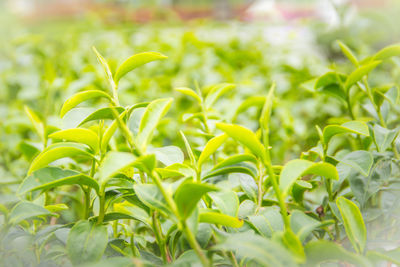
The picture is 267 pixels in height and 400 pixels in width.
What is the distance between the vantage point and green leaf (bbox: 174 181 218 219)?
0.37m

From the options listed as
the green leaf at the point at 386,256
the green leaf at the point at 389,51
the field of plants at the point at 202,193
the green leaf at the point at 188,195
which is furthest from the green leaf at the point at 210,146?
the green leaf at the point at 389,51

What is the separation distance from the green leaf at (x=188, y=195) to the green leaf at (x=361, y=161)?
→ 24 centimetres

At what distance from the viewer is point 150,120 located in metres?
0.44

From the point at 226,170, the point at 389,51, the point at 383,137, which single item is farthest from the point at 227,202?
the point at 389,51

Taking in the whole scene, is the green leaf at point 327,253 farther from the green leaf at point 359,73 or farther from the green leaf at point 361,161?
the green leaf at point 359,73

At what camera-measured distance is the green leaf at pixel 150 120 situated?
0.42 m

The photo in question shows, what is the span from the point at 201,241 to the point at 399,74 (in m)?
0.82

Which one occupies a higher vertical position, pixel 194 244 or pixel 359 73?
pixel 359 73

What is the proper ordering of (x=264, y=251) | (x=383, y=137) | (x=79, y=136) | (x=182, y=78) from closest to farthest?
(x=264, y=251)
(x=79, y=136)
(x=383, y=137)
(x=182, y=78)

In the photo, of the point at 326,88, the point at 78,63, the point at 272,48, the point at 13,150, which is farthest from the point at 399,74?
the point at 272,48

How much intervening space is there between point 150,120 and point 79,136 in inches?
3.6

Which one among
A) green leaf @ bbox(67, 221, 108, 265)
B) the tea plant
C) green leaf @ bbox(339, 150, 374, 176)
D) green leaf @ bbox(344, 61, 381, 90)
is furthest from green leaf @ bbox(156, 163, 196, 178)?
green leaf @ bbox(344, 61, 381, 90)

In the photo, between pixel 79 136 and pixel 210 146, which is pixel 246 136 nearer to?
pixel 210 146

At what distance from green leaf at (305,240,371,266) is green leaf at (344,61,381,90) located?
35 centimetres
